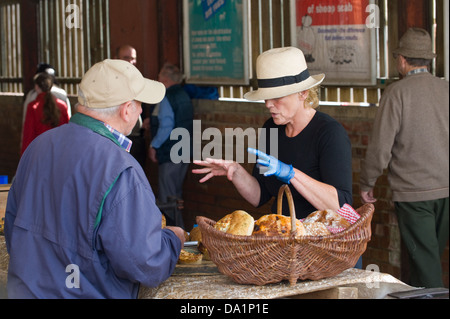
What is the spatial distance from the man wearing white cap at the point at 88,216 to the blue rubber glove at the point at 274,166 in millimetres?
507

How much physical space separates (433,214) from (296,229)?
2426mm

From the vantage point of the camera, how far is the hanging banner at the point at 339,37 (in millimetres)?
5559

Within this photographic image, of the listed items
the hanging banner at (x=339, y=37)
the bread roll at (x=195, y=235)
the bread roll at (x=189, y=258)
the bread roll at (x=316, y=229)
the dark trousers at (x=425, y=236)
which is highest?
the hanging banner at (x=339, y=37)

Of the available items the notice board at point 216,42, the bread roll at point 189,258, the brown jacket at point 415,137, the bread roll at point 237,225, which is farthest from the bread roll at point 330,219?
the notice board at point 216,42

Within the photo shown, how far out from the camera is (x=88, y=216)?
103 inches

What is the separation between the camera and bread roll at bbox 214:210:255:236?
9.08 ft

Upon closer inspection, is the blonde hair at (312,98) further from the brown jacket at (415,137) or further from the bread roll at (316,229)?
the brown jacket at (415,137)

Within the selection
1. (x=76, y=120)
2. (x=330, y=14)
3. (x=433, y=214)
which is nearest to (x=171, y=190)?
(x=330, y=14)

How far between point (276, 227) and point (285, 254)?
0.13m

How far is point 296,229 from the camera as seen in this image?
8.83ft

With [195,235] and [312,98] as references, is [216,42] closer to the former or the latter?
[312,98]

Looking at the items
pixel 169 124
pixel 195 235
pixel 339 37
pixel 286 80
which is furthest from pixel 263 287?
pixel 169 124

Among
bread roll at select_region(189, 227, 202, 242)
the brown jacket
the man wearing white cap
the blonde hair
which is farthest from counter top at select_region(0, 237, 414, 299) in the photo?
the brown jacket

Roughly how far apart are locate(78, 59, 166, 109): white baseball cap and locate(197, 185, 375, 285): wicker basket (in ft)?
1.81
